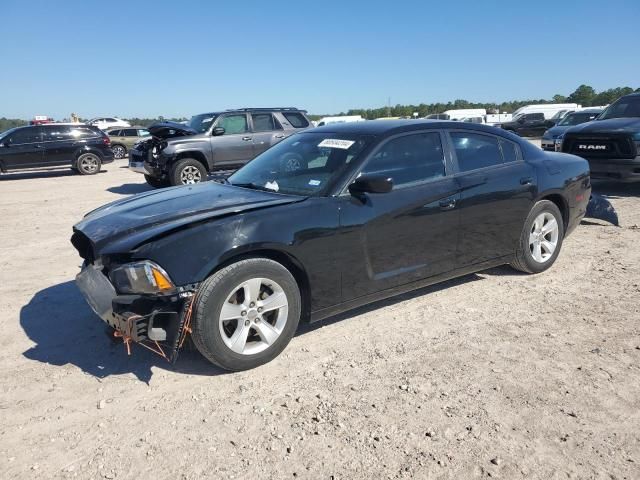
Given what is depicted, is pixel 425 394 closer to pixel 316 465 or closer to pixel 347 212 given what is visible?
pixel 316 465

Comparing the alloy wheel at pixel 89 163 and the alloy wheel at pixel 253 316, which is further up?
Result: the alloy wheel at pixel 89 163

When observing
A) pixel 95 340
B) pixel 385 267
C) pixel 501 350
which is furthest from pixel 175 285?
pixel 501 350

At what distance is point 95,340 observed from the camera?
3859mm

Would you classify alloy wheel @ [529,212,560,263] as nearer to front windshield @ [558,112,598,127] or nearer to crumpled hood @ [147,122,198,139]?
crumpled hood @ [147,122,198,139]

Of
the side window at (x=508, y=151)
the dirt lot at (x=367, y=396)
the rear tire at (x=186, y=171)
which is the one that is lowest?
the dirt lot at (x=367, y=396)

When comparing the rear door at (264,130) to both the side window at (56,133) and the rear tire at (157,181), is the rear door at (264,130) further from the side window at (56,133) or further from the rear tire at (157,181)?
the side window at (56,133)

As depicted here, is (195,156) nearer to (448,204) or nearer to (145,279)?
(448,204)

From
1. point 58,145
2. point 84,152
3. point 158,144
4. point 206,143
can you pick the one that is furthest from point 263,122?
point 58,145

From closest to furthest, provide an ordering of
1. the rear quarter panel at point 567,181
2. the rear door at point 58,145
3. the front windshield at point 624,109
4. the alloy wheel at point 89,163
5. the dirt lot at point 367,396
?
the dirt lot at point 367,396 < the rear quarter panel at point 567,181 < the front windshield at point 624,109 < the rear door at point 58,145 < the alloy wheel at point 89,163

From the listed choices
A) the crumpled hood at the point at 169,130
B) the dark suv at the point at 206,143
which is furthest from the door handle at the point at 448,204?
the crumpled hood at the point at 169,130

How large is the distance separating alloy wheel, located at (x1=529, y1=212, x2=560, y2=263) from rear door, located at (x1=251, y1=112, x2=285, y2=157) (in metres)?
7.85

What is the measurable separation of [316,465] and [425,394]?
88cm

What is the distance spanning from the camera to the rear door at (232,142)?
1148 cm

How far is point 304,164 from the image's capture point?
415 cm
